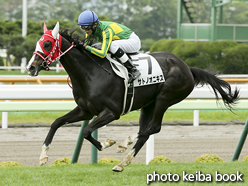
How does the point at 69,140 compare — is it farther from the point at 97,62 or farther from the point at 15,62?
the point at 15,62

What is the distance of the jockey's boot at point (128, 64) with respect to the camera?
165 inches

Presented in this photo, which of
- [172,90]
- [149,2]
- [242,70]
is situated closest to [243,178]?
[172,90]

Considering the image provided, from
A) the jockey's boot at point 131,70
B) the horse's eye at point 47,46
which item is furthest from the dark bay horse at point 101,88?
the jockey's boot at point 131,70

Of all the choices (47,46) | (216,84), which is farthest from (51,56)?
(216,84)

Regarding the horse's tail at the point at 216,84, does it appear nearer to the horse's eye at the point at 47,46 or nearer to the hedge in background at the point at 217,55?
the horse's eye at the point at 47,46

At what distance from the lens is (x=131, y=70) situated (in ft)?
13.9

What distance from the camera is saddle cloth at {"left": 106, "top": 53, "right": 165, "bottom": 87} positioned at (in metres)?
4.22

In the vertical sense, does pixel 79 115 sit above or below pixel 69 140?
above

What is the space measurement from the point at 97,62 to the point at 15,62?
19215mm

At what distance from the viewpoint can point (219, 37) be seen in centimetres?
1848

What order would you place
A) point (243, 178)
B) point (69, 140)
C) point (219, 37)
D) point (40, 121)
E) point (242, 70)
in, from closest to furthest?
point (243, 178) < point (69, 140) < point (40, 121) < point (242, 70) < point (219, 37)

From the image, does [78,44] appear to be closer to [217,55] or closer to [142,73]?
[142,73]

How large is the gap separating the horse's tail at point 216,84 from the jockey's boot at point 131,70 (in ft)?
2.76

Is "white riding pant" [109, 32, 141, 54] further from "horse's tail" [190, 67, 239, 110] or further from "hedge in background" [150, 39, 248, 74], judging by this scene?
"hedge in background" [150, 39, 248, 74]
